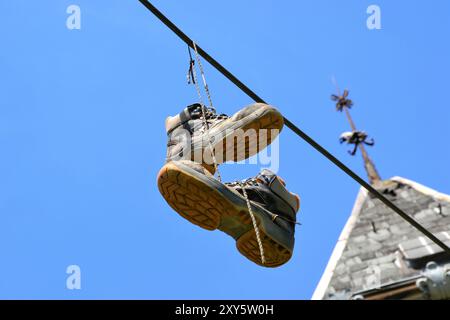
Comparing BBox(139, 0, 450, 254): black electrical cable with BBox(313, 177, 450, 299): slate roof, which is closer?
BBox(139, 0, 450, 254): black electrical cable

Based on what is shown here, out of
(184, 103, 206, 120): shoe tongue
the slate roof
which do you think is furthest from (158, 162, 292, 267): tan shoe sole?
the slate roof

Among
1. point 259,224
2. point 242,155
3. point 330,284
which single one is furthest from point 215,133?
point 330,284

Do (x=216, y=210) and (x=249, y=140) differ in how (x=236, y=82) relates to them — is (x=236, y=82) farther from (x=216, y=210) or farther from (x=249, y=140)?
(x=216, y=210)

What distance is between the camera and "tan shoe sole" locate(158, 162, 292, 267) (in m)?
6.18

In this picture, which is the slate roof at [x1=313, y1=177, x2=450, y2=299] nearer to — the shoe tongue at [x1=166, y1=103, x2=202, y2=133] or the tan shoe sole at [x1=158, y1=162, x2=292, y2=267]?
the shoe tongue at [x1=166, y1=103, x2=202, y2=133]

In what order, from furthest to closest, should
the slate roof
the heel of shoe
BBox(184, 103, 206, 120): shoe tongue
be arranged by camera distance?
the slate roof < BBox(184, 103, 206, 120): shoe tongue < the heel of shoe

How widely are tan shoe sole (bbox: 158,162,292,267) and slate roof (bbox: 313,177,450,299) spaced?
700 cm

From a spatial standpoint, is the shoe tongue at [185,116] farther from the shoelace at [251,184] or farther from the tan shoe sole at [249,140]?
the shoelace at [251,184]

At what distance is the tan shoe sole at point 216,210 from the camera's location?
6.18 m

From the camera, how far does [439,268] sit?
43.0 ft

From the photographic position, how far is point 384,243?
49.5 feet

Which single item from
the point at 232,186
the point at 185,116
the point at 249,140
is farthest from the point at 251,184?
the point at 185,116

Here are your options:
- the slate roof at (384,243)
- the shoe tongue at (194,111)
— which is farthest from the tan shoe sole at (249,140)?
the slate roof at (384,243)
